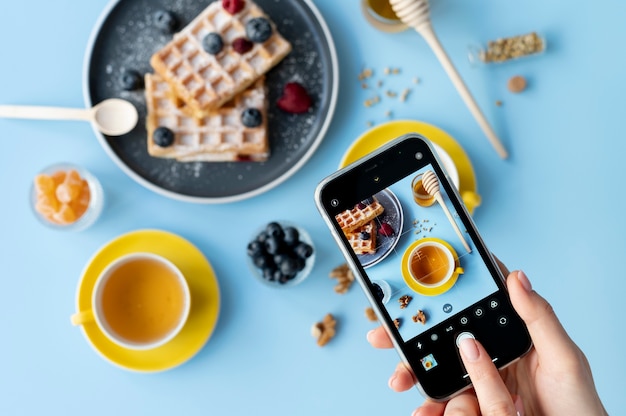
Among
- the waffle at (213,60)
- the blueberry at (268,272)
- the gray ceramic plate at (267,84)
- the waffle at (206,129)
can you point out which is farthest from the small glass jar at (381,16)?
the blueberry at (268,272)

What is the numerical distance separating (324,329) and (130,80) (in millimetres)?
865

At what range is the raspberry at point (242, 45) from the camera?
1692mm

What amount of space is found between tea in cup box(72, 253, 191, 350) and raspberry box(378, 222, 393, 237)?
0.59m

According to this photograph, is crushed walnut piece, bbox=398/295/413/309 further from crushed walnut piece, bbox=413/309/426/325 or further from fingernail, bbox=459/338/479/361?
fingernail, bbox=459/338/479/361

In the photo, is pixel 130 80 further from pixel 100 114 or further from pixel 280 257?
pixel 280 257

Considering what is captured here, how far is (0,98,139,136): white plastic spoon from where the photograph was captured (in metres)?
1.68

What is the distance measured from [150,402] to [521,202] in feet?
3.88

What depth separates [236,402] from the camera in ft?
5.78

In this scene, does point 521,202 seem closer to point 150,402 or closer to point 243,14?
point 243,14

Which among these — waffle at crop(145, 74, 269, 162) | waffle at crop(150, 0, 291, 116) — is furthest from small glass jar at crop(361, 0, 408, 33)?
waffle at crop(145, 74, 269, 162)

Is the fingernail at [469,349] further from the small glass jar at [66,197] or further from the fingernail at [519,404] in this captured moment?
the small glass jar at [66,197]

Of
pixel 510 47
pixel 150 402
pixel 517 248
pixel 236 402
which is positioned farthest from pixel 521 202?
pixel 150 402

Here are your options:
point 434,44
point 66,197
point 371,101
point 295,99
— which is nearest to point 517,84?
point 434,44

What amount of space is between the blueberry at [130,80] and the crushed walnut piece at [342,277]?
75 centimetres
